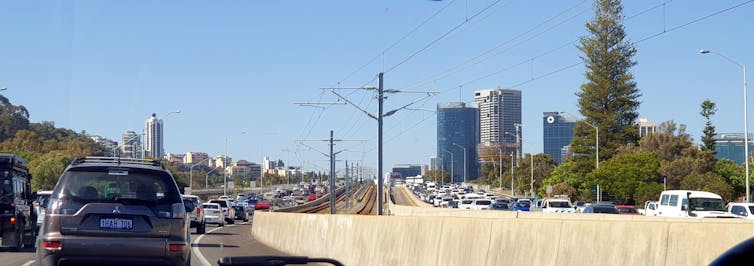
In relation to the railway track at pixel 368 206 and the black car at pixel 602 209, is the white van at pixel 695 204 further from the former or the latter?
the railway track at pixel 368 206

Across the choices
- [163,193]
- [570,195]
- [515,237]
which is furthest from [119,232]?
[570,195]

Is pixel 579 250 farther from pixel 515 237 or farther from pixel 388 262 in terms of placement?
pixel 388 262

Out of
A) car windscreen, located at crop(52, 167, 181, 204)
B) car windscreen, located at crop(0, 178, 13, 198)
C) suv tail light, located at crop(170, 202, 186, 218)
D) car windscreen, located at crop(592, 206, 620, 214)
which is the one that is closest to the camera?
car windscreen, located at crop(52, 167, 181, 204)

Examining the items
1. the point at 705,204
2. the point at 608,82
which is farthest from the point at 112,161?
the point at 608,82

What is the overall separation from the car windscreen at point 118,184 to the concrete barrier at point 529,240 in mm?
3882

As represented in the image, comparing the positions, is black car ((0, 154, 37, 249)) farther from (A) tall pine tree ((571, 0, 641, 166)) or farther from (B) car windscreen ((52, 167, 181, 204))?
(A) tall pine tree ((571, 0, 641, 166))

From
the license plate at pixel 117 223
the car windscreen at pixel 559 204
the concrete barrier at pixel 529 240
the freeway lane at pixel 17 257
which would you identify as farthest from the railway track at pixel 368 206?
the license plate at pixel 117 223

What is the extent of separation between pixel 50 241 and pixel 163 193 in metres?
1.47

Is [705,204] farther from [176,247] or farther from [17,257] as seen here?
[176,247]

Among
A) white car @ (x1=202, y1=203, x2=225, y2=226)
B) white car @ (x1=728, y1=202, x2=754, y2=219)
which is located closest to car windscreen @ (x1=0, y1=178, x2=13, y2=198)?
white car @ (x1=202, y1=203, x2=225, y2=226)

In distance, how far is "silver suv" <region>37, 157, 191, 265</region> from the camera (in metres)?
12.0

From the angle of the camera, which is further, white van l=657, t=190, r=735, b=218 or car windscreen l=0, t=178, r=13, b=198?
white van l=657, t=190, r=735, b=218

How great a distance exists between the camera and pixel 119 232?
12062 mm

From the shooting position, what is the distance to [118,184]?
41.2 feet
